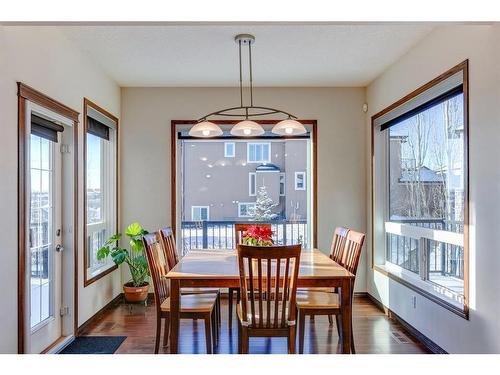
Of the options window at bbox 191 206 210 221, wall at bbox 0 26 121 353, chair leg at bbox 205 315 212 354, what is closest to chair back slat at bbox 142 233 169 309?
chair leg at bbox 205 315 212 354

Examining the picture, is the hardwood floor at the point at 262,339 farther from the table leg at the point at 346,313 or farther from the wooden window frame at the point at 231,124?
the wooden window frame at the point at 231,124

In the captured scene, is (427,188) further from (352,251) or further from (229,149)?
(229,149)

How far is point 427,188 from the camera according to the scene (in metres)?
3.70

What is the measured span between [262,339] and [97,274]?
188 cm

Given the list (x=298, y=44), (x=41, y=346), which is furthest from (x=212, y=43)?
(x=41, y=346)

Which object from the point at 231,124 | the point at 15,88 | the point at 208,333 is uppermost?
the point at 231,124

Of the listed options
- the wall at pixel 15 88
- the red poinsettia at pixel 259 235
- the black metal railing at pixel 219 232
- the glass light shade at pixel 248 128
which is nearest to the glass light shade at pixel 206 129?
the glass light shade at pixel 248 128

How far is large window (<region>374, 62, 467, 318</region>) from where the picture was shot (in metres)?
3.12

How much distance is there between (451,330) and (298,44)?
262cm

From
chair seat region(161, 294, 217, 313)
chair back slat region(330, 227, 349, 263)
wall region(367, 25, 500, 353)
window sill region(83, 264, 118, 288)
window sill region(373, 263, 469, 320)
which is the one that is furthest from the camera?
window sill region(83, 264, 118, 288)

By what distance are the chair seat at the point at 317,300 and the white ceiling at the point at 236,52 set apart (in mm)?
2168

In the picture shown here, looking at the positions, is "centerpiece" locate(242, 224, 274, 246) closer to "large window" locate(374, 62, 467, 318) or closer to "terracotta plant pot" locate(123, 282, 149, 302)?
"large window" locate(374, 62, 467, 318)

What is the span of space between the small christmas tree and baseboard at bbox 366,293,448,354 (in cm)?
161

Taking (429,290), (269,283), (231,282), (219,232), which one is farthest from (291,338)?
(219,232)
